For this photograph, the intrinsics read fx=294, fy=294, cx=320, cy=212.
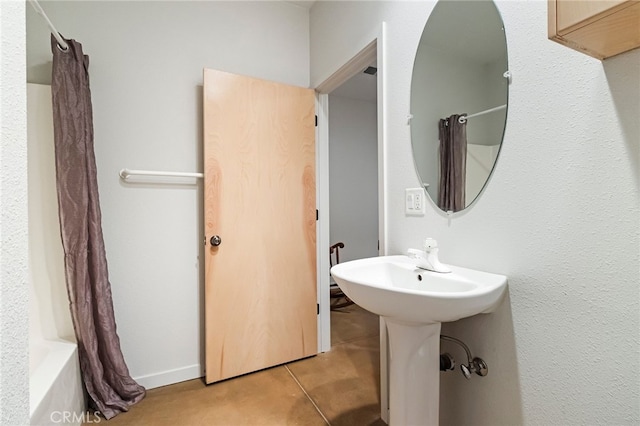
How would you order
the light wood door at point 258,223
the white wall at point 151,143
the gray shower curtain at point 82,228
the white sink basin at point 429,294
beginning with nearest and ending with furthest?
1. the white sink basin at point 429,294
2. the gray shower curtain at point 82,228
3. the white wall at point 151,143
4. the light wood door at point 258,223

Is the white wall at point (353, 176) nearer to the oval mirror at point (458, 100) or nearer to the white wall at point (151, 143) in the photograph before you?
the white wall at point (151, 143)

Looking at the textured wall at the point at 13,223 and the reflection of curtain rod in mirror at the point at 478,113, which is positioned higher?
the reflection of curtain rod in mirror at the point at 478,113

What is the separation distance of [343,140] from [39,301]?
128 inches

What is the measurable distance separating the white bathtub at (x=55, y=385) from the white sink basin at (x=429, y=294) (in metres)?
1.21

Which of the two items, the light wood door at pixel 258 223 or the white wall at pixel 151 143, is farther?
the light wood door at pixel 258 223

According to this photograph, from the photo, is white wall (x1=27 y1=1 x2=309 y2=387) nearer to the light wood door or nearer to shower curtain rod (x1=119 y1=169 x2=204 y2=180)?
shower curtain rod (x1=119 y1=169 x2=204 y2=180)

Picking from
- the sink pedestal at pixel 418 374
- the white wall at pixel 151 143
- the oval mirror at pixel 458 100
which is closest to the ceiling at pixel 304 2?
the white wall at pixel 151 143

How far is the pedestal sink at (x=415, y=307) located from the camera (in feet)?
2.76

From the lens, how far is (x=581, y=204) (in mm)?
790

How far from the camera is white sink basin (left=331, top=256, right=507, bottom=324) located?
0.82 m

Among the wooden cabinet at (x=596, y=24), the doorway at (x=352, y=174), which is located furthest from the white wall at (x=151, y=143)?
the doorway at (x=352, y=174)

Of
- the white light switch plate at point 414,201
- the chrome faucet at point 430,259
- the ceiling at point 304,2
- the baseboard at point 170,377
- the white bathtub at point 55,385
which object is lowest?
the baseboard at point 170,377

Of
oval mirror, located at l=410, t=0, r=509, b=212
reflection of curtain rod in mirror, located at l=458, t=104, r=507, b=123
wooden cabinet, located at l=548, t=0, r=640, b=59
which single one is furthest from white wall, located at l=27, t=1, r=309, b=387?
wooden cabinet, located at l=548, t=0, r=640, b=59

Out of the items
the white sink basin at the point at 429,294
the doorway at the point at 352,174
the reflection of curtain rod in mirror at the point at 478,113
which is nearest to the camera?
the white sink basin at the point at 429,294
